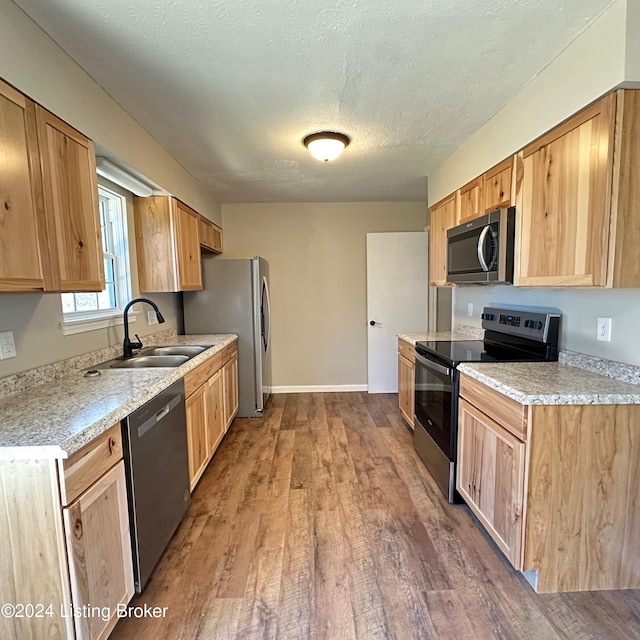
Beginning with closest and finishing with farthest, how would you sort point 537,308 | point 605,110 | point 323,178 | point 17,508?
point 17,508 < point 605,110 < point 537,308 < point 323,178

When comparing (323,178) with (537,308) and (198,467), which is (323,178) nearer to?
(537,308)

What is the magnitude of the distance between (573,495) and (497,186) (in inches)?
68.1

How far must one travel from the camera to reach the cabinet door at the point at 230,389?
122 inches

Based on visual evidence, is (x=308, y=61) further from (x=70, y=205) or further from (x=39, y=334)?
(x=39, y=334)

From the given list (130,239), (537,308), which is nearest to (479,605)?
(537,308)

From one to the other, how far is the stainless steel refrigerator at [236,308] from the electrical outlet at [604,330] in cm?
272

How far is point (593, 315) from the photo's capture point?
181 centimetres

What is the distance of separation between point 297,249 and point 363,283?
941mm

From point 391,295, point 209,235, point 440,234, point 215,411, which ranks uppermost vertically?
point 209,235

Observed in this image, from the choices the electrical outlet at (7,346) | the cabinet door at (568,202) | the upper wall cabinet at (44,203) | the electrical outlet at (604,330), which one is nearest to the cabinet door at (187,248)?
the upper wall cabinet at (44,203)

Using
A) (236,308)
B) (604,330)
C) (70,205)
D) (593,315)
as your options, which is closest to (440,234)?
(593,315)

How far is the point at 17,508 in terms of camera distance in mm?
1062

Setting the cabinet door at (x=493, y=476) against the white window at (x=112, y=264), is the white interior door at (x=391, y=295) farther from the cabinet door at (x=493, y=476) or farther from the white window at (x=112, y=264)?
the white window at (x=112, y=264)

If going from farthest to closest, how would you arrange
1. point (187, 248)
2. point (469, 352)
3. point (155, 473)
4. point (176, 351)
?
1. point (187, 248)
2. point (176, 351)
3. point (469, 352)
4. point (155, 473)
